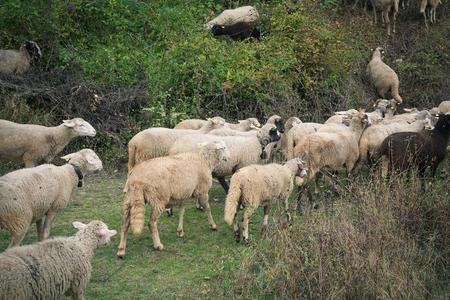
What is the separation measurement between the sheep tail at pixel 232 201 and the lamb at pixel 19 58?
24.7 ft

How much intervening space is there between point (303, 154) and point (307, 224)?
2.66 m

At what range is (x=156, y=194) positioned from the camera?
28.1 ft

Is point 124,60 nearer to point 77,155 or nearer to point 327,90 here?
point 327,90

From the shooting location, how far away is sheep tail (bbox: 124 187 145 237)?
27.3 feet

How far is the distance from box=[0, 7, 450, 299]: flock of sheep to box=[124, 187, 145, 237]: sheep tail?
1 centimetres

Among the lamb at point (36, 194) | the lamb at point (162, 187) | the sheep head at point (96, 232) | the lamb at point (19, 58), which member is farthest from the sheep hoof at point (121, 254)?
the lamb at point (19, 58)

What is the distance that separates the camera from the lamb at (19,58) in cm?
1435

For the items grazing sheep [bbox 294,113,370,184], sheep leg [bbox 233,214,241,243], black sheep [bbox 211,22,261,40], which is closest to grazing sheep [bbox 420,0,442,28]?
black sheep [bbox 211,22,261,40]

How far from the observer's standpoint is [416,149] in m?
10.5

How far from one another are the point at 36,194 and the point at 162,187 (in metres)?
1.62

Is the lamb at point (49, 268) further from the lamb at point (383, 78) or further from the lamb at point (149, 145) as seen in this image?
the lamb at point (383, 78)

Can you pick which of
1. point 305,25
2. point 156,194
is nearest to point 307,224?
point 156,194

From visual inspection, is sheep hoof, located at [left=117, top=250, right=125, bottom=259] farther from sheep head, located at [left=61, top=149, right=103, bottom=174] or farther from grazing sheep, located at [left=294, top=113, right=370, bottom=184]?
grazing sheep, located at [left=294, top=113, right=370, bottom=184]

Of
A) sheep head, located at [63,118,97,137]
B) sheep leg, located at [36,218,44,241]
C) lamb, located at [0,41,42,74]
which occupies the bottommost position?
sheep leg, located at [36,218,44,241]
